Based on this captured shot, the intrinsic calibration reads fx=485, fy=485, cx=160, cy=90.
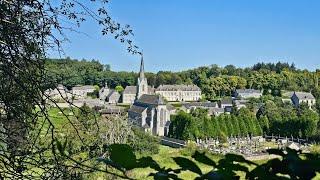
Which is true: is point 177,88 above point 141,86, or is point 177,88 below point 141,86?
above

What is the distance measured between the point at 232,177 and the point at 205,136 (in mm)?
43560

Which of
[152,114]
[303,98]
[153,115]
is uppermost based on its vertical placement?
[303,98]

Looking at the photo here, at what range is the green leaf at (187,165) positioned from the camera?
142 centimetres

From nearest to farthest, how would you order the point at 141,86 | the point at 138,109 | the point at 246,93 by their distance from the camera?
the point at 138,109, the point at 141,86, the point at 246,93

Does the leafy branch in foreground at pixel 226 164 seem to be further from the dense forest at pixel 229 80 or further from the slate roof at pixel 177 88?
the slate roof at pixel 177 88

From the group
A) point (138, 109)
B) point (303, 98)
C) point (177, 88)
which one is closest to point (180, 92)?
point (177, 88)

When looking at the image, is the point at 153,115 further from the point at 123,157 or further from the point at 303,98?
the point at 123,157

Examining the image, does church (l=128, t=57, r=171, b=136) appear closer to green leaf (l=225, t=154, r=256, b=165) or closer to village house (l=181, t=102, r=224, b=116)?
village house (l=181, t=102, r=224, b=116)

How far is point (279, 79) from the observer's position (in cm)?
8644

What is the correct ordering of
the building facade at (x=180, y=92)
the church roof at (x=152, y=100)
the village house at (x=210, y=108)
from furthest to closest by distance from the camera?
the building facade at (x=180, y=92) < the village house at (x=210, y=108) < the church roof at (x=152, y=100)

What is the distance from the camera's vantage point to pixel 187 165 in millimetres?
1433

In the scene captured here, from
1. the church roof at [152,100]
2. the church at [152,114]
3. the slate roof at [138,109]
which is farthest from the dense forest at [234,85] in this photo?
the slate roof at [138,109]

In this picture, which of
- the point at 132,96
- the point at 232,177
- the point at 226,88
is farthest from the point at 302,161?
the point at 226,88

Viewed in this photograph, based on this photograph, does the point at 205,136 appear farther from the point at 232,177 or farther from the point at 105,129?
the point at 232,177
